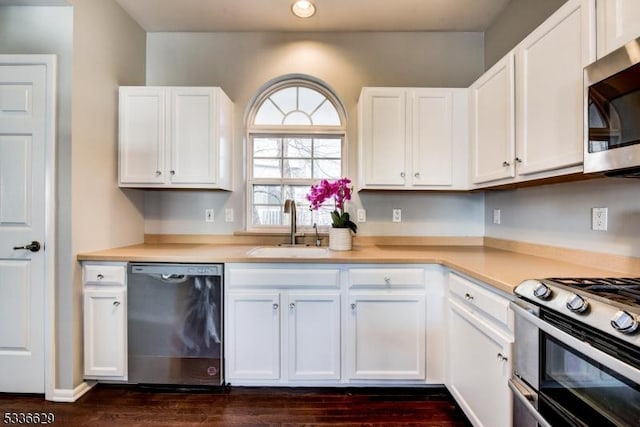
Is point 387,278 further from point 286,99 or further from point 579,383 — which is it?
point 286,99

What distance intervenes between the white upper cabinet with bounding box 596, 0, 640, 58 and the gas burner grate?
0.85 meters

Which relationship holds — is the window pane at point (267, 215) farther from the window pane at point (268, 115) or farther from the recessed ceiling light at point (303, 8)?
the recessed ceiling light at point (303, 8)

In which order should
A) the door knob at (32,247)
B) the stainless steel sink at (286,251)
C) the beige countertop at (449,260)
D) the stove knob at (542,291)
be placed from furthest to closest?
the stainless steel sink at (286,251), the door knob at (32,247), the beige countertop at (449,260), the stove knob at (542,291)

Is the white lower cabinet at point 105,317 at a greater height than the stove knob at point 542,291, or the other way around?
the stove knob at point 542,291

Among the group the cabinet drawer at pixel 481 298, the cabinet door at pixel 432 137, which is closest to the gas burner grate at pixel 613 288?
the cabinet drawer at pixel 481 298

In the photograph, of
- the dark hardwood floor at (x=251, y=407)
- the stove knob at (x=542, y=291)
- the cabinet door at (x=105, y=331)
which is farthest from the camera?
the cabinet door at (x=105, y=331)

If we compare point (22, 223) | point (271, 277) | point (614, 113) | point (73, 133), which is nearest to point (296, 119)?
point (271, 277)

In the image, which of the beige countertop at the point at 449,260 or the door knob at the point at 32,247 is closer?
the beige countertop at the point at 449,260

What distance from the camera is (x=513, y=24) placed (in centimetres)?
230

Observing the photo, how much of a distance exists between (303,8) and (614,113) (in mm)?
2118

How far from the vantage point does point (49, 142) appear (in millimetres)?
1933

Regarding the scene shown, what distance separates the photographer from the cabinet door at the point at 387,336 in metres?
2.01

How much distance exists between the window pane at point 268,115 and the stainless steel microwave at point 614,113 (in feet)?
7.11

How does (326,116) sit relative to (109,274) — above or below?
above
